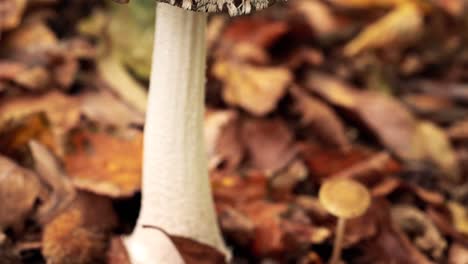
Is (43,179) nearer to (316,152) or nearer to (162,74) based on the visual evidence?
(162,74)

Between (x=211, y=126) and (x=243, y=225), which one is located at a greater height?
(x=211, y=126)

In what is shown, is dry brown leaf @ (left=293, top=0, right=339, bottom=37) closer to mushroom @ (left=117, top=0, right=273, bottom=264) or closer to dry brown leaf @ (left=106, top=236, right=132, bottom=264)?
mushroom @ (left=117, top=0, right=273, bottom=264)

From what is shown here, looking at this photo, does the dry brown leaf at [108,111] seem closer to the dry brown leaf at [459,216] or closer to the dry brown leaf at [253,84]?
the dry brown leaf at [253,84]

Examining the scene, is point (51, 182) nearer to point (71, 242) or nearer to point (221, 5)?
point (71, 242)

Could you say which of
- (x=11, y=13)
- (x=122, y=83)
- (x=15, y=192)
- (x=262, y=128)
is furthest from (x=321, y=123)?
(x=11, y=13)

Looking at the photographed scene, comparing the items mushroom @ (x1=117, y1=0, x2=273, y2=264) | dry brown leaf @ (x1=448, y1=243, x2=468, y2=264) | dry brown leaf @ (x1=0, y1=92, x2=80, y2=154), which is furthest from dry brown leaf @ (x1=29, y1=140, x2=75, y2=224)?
dry brown leaf @ (x1=448, y1=243, x2=468, y2=264)

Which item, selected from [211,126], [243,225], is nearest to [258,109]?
[211,126]

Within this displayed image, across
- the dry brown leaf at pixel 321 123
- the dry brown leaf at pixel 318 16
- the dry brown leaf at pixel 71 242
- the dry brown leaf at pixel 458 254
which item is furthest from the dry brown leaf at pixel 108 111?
the dry brown leaf at pixel 458 254
